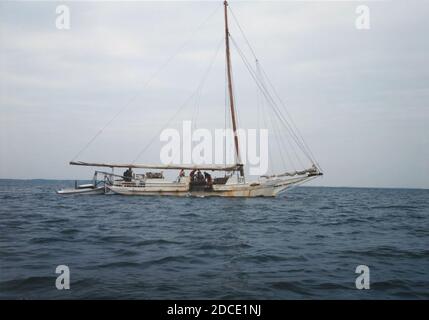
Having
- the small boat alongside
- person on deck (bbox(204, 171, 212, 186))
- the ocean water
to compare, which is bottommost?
the ocean water

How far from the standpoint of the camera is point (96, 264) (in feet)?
36.4

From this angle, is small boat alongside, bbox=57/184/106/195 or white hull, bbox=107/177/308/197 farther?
small boat alongside, bbox=57/184/106/195

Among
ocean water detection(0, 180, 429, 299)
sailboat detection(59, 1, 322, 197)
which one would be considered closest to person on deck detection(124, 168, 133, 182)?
sailboat detection(59, 1, 322, 197)

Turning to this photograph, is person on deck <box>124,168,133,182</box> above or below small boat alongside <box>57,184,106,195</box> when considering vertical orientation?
above

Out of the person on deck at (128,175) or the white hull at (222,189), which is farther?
the person on deck at (128,175)

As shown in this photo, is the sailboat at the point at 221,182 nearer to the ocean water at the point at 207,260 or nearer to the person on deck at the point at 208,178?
the person on deck at the point at 208,178

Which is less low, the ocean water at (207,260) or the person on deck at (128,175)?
the person on deck at (128,175)

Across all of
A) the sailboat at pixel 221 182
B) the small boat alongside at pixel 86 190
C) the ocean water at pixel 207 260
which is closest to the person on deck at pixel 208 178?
the sailboat at pixel 221 182

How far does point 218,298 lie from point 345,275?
438 centimetres

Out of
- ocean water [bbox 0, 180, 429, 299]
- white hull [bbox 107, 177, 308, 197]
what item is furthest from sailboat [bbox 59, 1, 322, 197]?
ocean water [bbox 0, 180, 429, 299]

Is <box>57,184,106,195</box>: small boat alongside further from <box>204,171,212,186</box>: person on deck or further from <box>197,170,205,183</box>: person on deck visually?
<box>204,171,212,186</box>: person on deck

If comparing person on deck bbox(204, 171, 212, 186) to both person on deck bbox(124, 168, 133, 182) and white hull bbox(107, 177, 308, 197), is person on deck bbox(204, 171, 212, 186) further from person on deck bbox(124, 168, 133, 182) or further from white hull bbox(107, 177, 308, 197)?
person on deck bbox(124, 168, 133, 182)

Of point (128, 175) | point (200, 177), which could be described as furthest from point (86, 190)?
point (200, 177)
